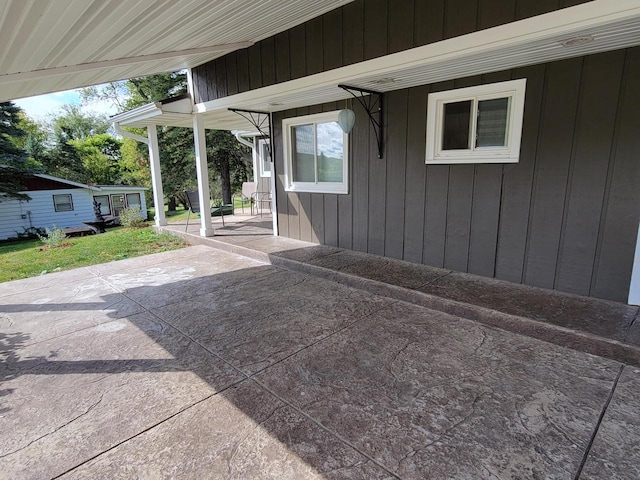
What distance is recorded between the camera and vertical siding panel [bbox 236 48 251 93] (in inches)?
185

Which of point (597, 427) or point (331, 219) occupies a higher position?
point (331, 219)

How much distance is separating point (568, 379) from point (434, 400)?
90cm

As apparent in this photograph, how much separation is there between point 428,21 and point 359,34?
2.44 feet

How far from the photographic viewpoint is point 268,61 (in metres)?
4.38

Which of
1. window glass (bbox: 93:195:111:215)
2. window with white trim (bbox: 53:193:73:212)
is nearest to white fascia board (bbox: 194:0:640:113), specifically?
window with white trim (bbox: 53:193:73:212)

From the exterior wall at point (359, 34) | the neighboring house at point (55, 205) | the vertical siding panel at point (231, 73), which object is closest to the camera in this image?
the exterior wall at point (359, 34)

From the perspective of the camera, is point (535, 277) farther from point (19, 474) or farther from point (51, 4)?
point (51, 4)

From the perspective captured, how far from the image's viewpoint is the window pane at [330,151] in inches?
189

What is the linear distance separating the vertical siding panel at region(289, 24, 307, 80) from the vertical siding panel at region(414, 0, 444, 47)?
144 cm

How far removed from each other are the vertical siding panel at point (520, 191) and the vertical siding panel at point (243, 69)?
3313 mm

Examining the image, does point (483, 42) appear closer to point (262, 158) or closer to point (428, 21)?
point (428, 21)

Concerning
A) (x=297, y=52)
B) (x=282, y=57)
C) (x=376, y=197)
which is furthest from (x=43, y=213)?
(x=376, y=197)

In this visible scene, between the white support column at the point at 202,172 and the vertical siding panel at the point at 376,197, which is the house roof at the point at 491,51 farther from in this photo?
the white support column at the point at 202,172

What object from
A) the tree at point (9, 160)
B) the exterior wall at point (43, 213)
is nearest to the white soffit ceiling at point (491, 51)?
the tree at point (9, 160)
